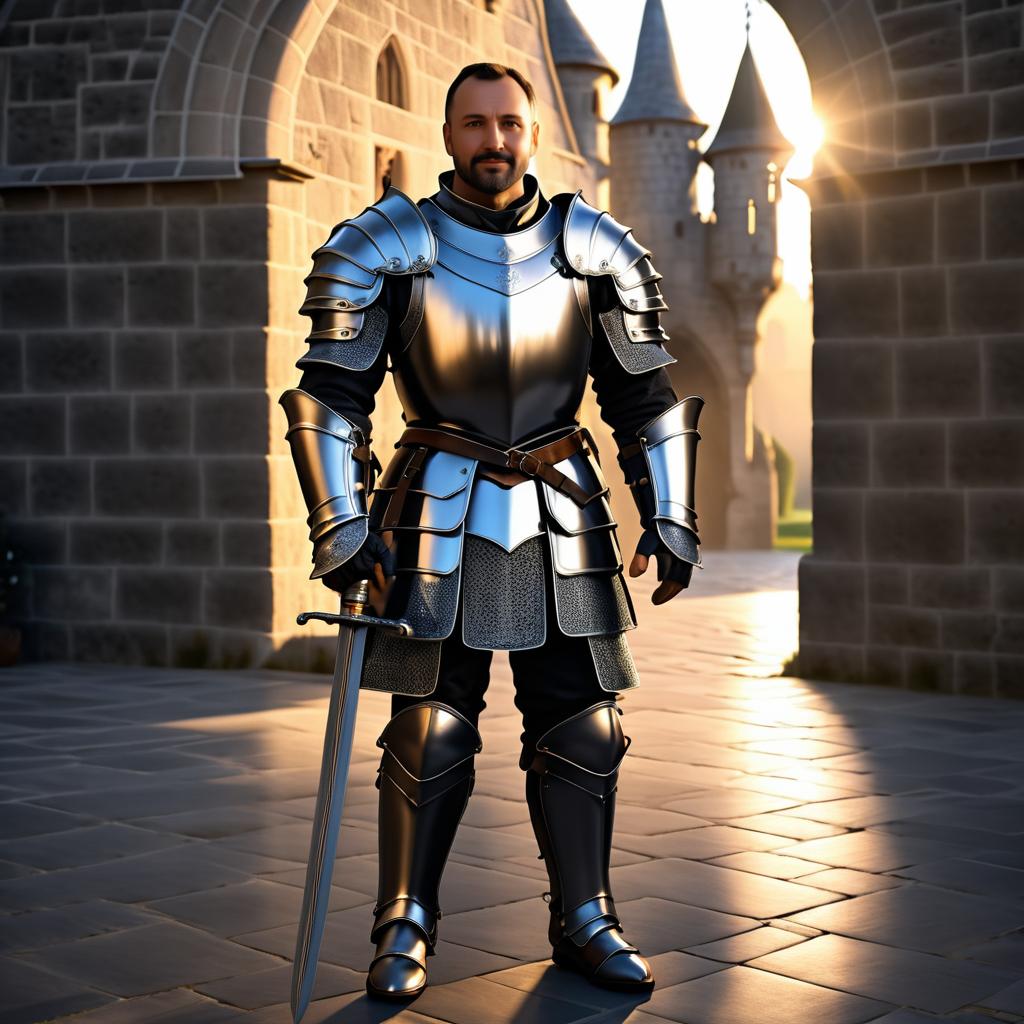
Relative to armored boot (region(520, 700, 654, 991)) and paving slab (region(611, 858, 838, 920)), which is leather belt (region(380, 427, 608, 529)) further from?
paving slab (region(611, 858, 838, 920))

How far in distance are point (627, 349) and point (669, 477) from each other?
0.27 meters

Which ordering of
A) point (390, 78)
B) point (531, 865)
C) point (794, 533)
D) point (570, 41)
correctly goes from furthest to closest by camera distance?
point (794, 533) < point (570, 41) < point (390, 78) < point (531, 865)

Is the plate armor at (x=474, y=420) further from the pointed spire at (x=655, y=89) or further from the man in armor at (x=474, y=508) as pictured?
the pointed spire at (x=655, y=89)

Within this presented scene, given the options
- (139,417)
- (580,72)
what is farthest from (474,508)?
(580,72)

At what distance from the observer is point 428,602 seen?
9.45ft

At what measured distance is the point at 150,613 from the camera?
24.6 ft

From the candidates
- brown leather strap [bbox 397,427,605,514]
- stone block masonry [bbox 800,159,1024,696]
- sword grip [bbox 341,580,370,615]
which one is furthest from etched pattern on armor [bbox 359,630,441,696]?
stone block masonry [bbox 800,159,1024,696]

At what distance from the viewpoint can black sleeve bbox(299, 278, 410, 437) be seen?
2.95 metres

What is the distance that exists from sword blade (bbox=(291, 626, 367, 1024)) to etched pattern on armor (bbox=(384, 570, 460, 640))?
148 millimetres

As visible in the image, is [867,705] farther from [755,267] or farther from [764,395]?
[764,395]

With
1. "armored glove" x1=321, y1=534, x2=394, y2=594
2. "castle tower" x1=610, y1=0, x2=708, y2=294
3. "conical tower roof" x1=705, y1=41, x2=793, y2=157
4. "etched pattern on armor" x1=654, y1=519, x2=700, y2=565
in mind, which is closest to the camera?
A: "armored glove" x1=321, y1=534, x2=394, y2=594

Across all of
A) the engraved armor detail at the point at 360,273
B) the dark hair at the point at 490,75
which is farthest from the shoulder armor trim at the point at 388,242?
the dark hair at the point at 490,75

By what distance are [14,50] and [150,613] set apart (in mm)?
2758

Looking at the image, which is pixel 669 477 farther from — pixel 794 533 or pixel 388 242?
pixel 794 533
